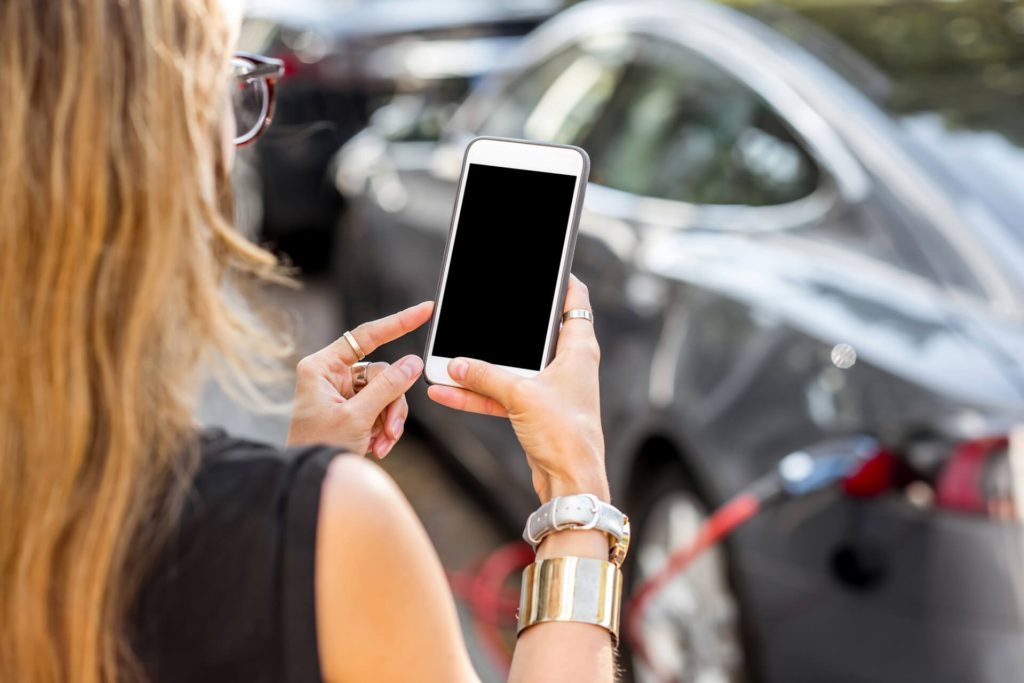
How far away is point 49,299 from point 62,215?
69 millimetres

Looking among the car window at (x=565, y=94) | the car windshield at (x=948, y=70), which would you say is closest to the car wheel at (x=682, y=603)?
the car windshield at (x=948, y=70)

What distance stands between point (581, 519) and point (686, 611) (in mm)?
1594

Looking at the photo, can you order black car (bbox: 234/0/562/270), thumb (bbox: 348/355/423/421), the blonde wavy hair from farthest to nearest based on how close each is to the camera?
black car (bbox: 234/0/562/270)
thumb (bbox: 348/355/423/421)
the blonde wavy hair

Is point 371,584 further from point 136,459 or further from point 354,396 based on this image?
point 354,396

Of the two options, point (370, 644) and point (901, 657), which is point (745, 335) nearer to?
point (901, 657)

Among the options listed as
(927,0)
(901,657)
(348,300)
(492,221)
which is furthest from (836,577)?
(348,300)

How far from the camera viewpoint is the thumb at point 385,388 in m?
1.42

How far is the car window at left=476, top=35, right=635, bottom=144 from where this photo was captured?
3.72m

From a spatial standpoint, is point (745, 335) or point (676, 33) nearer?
point (745, 335)

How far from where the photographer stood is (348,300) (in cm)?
484

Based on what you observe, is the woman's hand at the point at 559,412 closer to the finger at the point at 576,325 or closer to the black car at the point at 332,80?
the finger at the point at 576,325

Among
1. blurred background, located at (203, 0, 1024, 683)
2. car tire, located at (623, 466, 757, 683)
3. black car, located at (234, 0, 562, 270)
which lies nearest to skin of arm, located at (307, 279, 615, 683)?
blurred background, located at (203, 0, 1024, 683)

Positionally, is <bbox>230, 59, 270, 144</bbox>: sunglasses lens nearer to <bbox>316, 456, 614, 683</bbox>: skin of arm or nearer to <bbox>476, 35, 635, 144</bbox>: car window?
<bbox>316, 456, 614, 683</bbox>: skin of arm

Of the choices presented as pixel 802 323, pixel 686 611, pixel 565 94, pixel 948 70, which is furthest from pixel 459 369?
pixel 565 94
